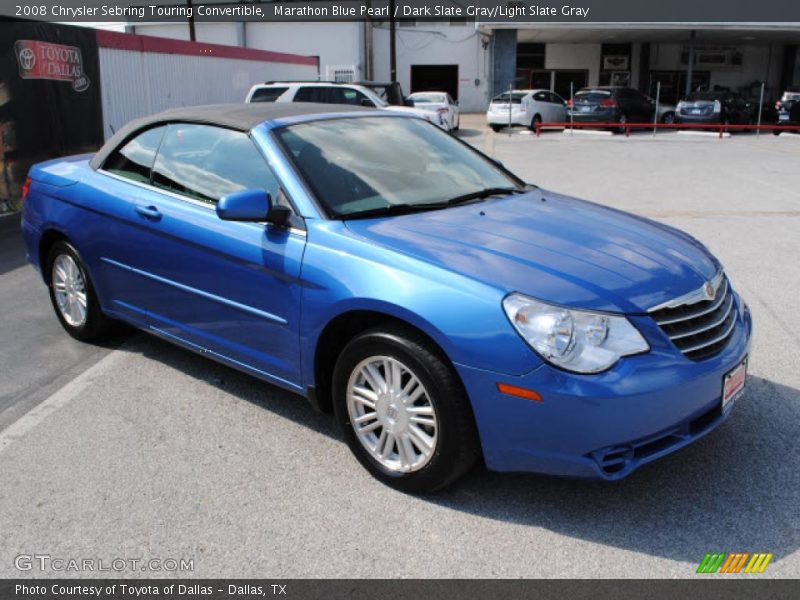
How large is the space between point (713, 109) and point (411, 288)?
84.1 feet

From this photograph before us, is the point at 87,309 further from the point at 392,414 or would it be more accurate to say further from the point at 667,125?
the point at 667,125

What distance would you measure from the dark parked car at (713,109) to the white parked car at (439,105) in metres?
7.73

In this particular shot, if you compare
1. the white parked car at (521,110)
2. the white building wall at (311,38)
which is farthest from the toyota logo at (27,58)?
the white building wall at (311,38)

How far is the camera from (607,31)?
33844mm

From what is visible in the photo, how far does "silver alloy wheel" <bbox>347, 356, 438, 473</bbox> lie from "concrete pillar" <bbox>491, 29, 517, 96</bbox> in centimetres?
3382

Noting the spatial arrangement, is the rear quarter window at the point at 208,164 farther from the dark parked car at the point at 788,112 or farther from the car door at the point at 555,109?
the dark parked car at the point at 788,112

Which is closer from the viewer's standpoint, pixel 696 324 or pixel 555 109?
pixel 696 324

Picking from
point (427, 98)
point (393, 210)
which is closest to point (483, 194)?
point (393, 210)

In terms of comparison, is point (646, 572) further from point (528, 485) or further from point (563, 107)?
point (563, 107)

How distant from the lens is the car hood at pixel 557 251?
3.01 m

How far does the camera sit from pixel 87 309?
197 inches

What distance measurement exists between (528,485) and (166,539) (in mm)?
1526
